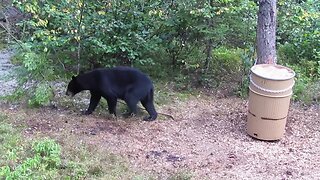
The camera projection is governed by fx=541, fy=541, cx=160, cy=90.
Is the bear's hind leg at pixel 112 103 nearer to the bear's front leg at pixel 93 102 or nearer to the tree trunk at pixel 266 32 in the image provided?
the bear's front leg at pixel 93 102

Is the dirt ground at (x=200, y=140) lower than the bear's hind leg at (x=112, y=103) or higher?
lower

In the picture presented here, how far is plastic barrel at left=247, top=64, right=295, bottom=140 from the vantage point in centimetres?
725

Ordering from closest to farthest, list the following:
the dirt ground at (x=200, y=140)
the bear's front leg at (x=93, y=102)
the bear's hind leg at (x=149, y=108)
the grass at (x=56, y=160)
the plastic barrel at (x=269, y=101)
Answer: the grass at (x=56, y=160)
the dirt ground at (x=200, y=140)
the plastic barrel at (x=269, y=101)
the bear's hind leg at (x=149, y=108)
the bear's front leg at (x=93, y=102)

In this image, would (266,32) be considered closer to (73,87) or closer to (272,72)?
(272,72)

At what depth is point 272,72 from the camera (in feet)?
24.5

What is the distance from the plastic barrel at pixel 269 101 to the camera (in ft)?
23.8

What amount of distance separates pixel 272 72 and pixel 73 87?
9.93 feet

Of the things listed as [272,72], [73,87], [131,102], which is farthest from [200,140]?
[73,87]

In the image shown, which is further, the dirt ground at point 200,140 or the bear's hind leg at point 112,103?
the bear's hind leg at point 112,103

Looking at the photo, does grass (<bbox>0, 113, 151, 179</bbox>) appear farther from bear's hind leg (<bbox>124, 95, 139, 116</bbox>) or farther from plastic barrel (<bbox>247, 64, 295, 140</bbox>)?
plastic barrel (<bbox>247, 64, 295, 140</bbox>)

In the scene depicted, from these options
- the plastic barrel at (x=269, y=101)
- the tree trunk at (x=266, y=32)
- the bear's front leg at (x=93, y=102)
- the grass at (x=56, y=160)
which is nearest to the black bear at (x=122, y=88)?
the bear's front leg at (x=93, y=102)

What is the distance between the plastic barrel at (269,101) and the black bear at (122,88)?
1.51m

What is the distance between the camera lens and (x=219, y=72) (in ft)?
33.3

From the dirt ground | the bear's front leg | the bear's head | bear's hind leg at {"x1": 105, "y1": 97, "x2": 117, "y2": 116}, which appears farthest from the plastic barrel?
the bear's head
